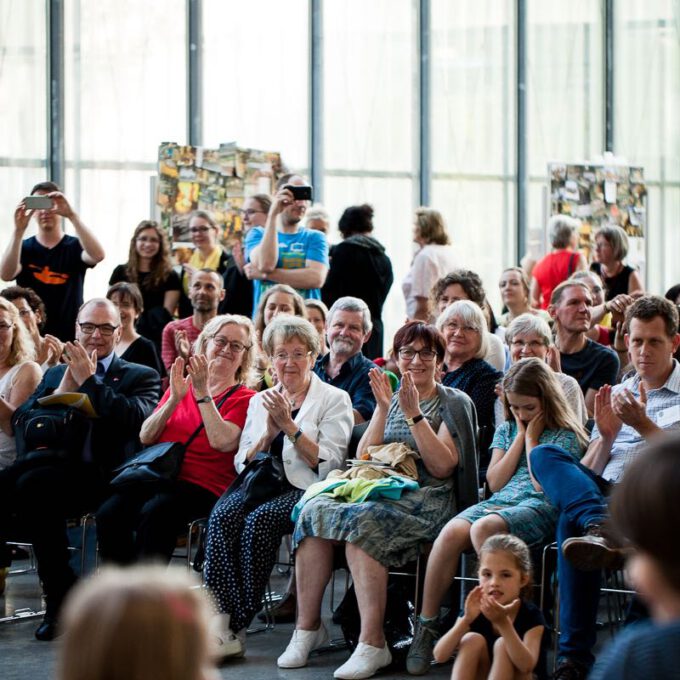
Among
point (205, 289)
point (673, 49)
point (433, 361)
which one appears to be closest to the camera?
point (433, 361)

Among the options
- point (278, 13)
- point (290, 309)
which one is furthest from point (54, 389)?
point (278, 13)

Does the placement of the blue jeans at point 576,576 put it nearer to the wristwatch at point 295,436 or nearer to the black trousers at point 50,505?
the wristwatch at point 295,436

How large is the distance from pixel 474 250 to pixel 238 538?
23.1 ft

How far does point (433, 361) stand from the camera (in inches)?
183

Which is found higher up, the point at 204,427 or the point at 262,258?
the point at 262,258

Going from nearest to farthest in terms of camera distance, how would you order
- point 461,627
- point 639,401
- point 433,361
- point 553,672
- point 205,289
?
point 461,627
point 553,672
point 639,401
point 433,361
point 205,289

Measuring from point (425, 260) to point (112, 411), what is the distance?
2641 mm

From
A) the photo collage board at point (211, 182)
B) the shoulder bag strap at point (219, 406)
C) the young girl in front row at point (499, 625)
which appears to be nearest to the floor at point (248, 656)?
the young girl in front row at point (499, 625)

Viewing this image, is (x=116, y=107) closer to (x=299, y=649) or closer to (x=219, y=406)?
(x=219, y=406)

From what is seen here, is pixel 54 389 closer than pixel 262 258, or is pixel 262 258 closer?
pixel 54 389

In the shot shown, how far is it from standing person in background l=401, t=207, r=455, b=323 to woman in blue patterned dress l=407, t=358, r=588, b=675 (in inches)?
106

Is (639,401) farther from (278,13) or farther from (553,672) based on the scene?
(278,13)

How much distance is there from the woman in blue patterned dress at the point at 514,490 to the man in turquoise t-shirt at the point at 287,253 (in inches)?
87.6

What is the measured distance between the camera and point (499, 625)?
361 centimetres
